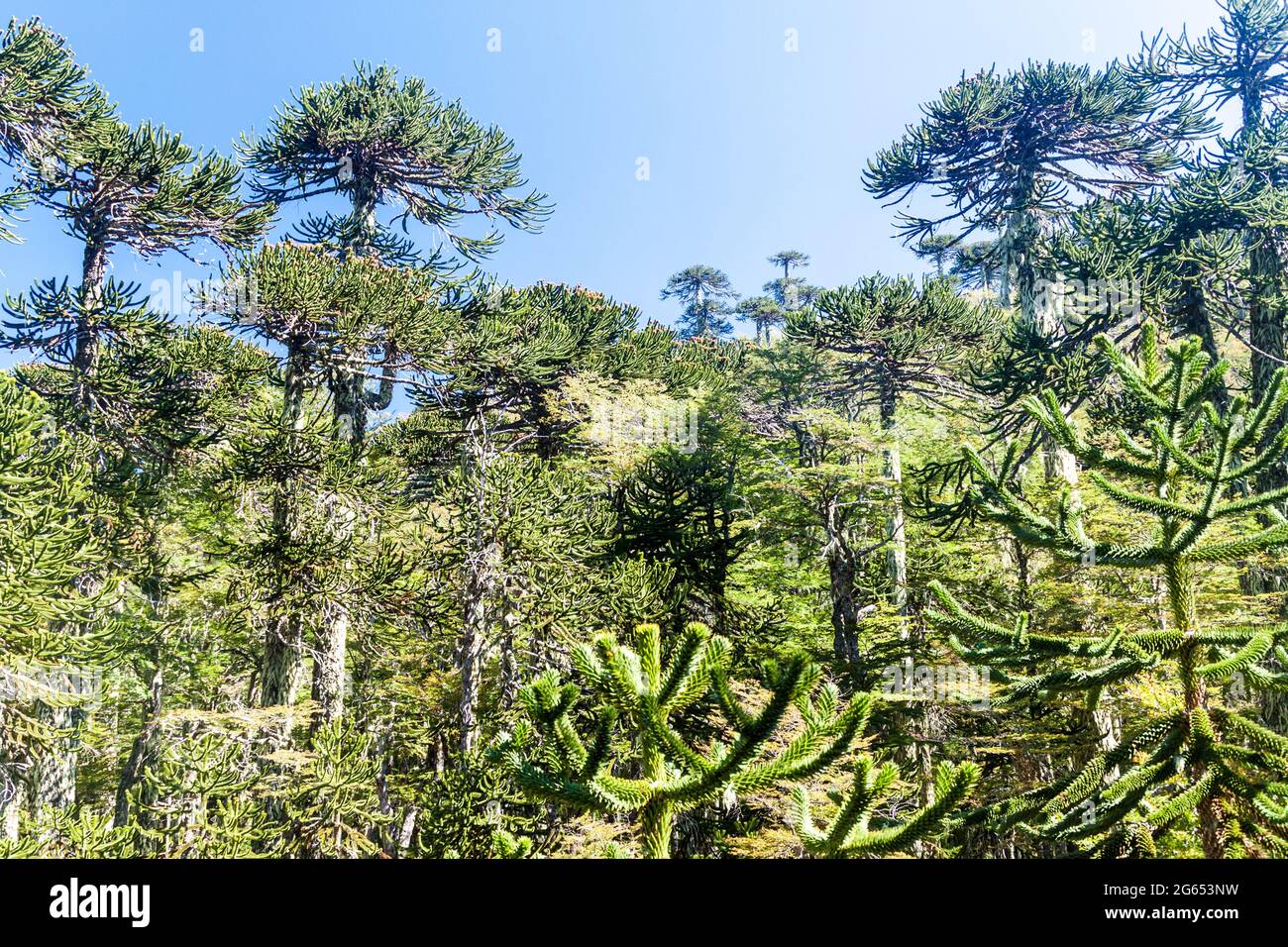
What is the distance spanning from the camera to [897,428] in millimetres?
16375

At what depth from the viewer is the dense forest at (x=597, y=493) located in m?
7.64

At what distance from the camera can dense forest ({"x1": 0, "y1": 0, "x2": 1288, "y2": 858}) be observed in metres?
7.64

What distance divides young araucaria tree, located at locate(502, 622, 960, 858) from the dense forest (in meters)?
1.80

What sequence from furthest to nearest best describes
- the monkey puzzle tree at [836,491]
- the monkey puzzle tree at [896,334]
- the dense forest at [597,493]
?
the monkey puzzle tree at [896,334]
the monkey puzzle tree at [836,491]
the dense forest at [597,493]

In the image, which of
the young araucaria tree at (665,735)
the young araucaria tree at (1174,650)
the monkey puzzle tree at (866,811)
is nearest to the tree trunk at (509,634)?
the young araucaria tree at (1174,650)

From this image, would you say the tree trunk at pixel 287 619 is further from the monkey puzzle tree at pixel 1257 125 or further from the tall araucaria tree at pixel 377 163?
the monkey puzzle tree at pixel 1257 125

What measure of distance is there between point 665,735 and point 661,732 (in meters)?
0.01

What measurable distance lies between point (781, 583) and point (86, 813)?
1276 centimetres

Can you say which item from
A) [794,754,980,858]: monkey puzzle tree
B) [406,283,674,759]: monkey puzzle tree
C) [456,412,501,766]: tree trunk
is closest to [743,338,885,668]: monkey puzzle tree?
[406,283,674,759]: monkey puzzle tree

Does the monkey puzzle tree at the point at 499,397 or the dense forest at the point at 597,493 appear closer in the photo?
the dense forest at the point at 597,493

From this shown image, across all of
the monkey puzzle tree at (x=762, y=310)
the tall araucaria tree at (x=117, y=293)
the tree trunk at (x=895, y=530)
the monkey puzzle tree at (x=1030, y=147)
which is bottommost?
the tree trunk at (x=895, y=530)

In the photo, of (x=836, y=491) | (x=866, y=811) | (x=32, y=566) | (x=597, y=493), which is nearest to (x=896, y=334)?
(x=836, y=491)

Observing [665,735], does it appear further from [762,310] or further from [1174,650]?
[762,310]
